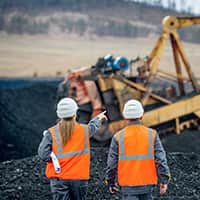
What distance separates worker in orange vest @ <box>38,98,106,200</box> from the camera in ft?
12.0

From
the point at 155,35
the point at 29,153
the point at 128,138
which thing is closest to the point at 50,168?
the point at 128,138

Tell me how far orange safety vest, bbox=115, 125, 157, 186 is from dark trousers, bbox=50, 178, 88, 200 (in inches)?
15.1

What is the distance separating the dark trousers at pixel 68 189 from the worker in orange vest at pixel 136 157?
0.34 metres

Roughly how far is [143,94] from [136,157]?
4.94m

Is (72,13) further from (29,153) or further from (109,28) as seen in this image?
(29,153)

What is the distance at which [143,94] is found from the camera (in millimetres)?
8445

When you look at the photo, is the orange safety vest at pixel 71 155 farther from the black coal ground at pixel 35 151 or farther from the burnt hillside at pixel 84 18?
the burnt hillside at pixel 84 18

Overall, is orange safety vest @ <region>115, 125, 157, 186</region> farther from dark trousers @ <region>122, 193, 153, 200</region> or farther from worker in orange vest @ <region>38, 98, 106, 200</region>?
worker in orange vest @ <region>38, 98, 106, 200</region>

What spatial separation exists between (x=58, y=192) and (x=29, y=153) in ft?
17.7

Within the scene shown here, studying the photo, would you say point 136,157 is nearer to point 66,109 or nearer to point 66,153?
point 66,153

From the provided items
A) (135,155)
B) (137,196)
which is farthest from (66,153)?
(137,196)

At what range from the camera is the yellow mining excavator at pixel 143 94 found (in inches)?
327

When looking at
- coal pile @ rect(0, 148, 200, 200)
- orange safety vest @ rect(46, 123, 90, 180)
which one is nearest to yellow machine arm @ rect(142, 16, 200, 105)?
coal pile @ rect(0, 148, 200, 200)

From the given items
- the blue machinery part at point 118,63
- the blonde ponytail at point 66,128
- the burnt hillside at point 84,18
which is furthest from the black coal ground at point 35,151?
the burnt hillside at point 84,18
